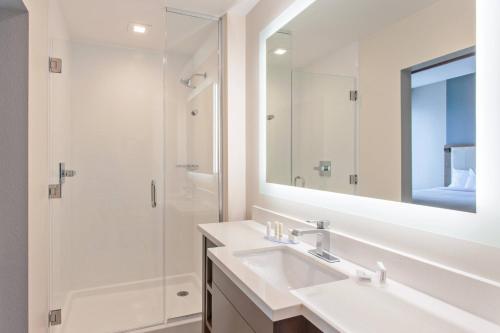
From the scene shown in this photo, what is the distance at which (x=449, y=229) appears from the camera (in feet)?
3.29

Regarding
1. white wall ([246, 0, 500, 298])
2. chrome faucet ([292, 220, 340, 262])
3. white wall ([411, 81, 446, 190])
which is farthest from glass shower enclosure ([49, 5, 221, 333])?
white wall ([411, 81, 446, 190])

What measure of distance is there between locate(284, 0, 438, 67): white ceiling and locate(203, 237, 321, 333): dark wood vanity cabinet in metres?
1.25

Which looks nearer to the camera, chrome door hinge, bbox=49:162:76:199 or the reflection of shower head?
chrome door hinge, bbox=49:162:76:199

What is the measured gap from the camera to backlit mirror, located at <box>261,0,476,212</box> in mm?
1024

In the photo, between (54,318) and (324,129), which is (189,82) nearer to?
(324,129)

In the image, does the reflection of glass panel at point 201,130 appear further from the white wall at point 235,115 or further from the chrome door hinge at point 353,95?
the chrome door hinge at point 353,95

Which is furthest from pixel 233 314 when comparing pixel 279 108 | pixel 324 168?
pixel 279 108

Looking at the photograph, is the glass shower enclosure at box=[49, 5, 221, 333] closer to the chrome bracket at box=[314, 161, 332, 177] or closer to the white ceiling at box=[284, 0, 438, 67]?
the white ceiling at box=[284, 0, 438, 67]

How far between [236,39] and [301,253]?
179cm

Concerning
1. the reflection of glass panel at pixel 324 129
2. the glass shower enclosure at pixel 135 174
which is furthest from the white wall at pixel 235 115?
the reflection of glass panel at pixel 324 129

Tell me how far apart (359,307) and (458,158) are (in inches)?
23.6

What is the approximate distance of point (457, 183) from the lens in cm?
102

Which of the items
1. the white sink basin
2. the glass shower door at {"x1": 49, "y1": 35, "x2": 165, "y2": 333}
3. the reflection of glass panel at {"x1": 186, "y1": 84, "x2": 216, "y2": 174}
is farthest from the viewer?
the glass shower door at {"x1": 49, "y1": 35, "x2": 165, "y2": 333}
